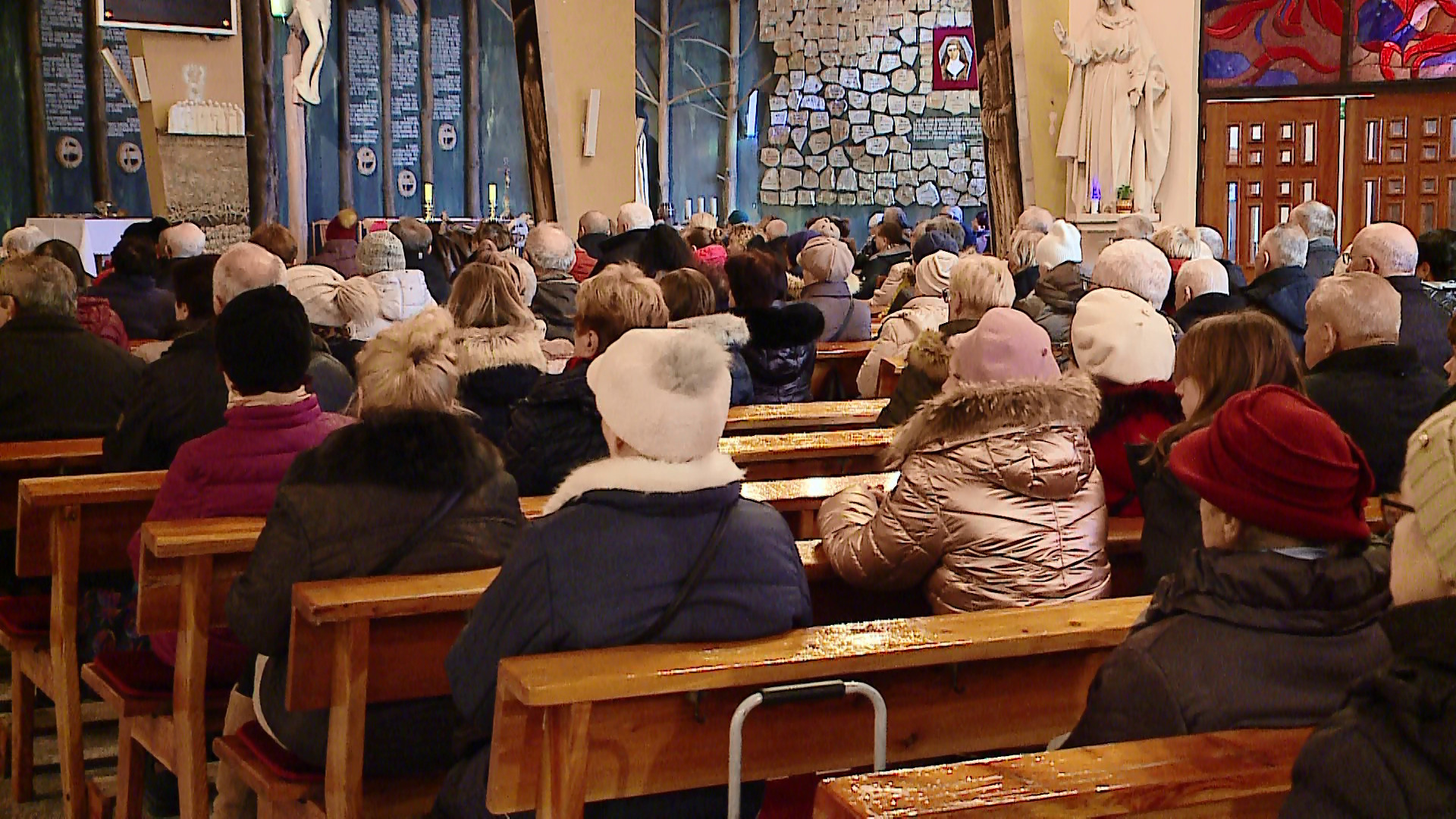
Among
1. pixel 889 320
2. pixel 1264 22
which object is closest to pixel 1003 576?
pixel 889 320

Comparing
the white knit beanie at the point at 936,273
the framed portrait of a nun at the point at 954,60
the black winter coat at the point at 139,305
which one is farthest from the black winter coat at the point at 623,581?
the framed portrait of a nun at the point at 954,60

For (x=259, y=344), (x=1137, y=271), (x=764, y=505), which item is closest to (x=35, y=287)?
(x=259, y=344)

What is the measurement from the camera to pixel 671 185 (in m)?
20.9

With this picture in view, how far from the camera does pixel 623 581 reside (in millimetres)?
2463

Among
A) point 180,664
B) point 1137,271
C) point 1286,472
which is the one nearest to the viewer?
point 1286,472

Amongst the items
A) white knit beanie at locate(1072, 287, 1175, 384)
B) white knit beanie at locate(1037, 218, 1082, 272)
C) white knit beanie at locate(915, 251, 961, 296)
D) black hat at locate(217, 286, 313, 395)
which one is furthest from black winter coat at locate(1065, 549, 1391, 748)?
white knit beanie at locate(1037, 218, 1082, 272)

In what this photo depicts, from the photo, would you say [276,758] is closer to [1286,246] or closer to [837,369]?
[837,369]

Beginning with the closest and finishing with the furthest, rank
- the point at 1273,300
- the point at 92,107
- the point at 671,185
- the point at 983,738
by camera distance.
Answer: the point at 983,738 < the point at 1273,300 < the point at 92,107 < the point at 671,185

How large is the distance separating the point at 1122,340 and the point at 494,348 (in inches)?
78.5

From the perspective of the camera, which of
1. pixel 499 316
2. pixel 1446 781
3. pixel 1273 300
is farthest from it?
pixel 1273 300

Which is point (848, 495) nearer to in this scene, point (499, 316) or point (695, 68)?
point (499, 316)

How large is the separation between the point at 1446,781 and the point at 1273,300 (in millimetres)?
5460

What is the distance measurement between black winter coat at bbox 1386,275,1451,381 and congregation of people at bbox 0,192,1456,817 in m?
0.01

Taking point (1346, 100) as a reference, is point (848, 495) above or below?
below
